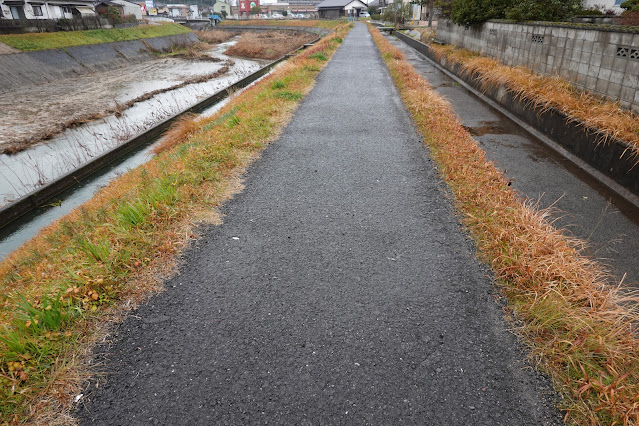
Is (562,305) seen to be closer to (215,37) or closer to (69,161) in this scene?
(69,161)

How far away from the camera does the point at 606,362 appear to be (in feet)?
8.66

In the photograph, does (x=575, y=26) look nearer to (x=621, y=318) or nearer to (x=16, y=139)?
(x=621, y=318)

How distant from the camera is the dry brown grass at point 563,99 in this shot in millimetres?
6312

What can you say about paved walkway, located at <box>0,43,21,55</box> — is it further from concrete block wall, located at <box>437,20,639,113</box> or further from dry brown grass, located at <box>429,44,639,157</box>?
concrete block wall, located at <box>437,20,639,113</box>

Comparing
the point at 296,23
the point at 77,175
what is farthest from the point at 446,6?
the point at 296,23

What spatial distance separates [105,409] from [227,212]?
2.95 m

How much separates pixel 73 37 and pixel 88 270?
34.3m

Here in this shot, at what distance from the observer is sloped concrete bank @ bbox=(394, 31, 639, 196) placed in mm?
5801

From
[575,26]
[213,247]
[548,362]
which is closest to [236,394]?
[213,247]

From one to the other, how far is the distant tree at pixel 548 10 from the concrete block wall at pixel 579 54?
49 centimetres

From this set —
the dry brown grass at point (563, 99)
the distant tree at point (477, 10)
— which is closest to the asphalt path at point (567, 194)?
the dry brown grass at point (563, 99)

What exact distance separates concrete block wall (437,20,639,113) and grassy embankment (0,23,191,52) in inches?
1143

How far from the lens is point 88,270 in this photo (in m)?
3.56

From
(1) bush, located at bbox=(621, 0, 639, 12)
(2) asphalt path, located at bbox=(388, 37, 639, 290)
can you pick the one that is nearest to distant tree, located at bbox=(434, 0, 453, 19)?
(1) bush, located at bbox=(621, 0, 639, 12)
